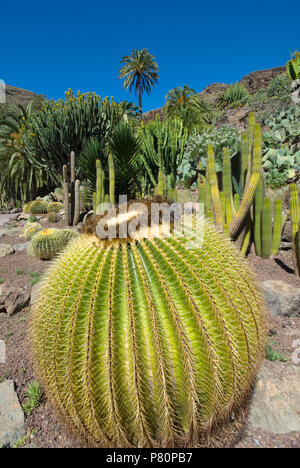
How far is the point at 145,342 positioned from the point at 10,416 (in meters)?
1.48

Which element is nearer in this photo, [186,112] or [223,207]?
[223,207]

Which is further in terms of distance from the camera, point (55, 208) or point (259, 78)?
point (259, 78)

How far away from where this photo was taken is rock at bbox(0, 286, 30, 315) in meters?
3.94

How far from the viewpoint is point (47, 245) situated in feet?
20.6

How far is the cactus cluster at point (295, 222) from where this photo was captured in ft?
14.8

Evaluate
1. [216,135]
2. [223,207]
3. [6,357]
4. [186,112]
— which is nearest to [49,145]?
[216,135]

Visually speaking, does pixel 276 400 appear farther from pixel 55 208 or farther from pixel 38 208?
pixel 38 208

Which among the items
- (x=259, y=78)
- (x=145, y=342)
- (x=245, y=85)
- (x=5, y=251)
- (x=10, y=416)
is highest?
(x=259, y=78)

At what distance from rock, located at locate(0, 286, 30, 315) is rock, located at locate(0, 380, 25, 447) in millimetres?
1534

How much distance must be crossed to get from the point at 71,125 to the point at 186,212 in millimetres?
12156

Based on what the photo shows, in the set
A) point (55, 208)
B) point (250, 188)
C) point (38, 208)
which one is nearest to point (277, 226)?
point (250, 188)

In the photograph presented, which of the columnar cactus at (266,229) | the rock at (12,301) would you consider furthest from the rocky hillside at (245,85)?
the rock at (12,301)

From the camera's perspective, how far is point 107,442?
168 cm
